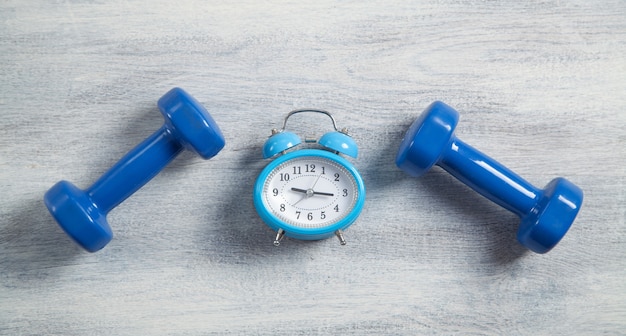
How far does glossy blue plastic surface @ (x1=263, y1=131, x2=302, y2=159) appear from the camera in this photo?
115cm

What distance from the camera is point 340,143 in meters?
1.16

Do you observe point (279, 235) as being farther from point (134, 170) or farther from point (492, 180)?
point (492, 180)

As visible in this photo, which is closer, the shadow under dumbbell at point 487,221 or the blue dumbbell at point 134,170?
the blue dumbbell at point 134,170

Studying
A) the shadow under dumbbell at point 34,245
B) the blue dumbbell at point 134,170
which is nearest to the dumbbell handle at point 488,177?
the blue dumbbell at point 134,170

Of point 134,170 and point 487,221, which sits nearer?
point 134,170

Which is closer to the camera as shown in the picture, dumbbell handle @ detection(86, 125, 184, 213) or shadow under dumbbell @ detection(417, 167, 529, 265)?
dumbbell handle @ detection(86, 125, 184, 213)

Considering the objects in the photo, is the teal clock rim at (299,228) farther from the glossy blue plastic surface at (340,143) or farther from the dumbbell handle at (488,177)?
the dumbbell handle at (488,177)

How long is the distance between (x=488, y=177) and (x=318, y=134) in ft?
1.10

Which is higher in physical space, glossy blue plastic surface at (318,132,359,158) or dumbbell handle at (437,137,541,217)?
glossy blue plastic surface at (318,132,359,158)

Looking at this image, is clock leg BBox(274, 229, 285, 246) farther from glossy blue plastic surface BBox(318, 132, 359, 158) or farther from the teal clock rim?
glossy blue plastic surface BBox(318, 132, 359, 158)

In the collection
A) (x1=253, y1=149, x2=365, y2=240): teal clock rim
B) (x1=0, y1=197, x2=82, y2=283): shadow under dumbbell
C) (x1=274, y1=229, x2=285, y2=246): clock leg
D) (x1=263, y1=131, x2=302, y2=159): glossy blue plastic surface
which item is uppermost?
(x1=263, y1=131, x2=302, y2=159): glossy blue plastic surface

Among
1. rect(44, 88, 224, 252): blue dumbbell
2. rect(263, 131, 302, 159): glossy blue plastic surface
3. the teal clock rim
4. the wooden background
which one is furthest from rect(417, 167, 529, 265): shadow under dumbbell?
rect(44, 88, 224, 252): blue dumbbell

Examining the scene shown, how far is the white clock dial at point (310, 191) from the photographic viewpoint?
118 centimetres

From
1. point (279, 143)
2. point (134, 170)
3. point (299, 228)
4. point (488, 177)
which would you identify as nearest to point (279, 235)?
point (299, 228)
